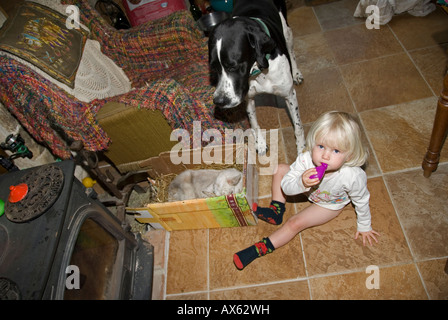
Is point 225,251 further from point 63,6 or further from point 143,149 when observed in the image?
point 63,6

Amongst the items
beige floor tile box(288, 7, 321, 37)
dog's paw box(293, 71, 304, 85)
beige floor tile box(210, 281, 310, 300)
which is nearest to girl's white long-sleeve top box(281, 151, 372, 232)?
beige floor tile box(210, 281, 310, 300)

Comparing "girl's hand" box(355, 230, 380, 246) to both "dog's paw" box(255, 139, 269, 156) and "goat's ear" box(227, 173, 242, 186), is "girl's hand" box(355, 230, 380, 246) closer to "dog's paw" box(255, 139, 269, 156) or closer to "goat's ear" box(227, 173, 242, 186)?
"goat's ear" box(227, 173, 242, 186)

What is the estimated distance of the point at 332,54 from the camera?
3.06m

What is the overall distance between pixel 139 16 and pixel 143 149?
2.11 meters

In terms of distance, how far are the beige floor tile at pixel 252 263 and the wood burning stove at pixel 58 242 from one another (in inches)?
19.4

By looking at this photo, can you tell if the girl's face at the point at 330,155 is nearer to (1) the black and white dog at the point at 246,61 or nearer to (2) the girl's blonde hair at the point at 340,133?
(2) the girl's blonde hair at the point at 340,133

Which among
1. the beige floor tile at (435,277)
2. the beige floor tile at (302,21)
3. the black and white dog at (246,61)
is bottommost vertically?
the beige floor tile at (435,277)

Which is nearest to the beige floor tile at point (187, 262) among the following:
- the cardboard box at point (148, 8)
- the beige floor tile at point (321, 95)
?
the beige floor tile at point (321, 95)

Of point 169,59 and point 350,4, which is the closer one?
point 169,59

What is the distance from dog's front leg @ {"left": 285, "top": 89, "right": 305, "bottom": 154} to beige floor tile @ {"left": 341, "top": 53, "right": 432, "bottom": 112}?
681 millimetres

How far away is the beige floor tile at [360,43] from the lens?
9.60ft

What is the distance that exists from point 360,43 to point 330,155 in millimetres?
2315
